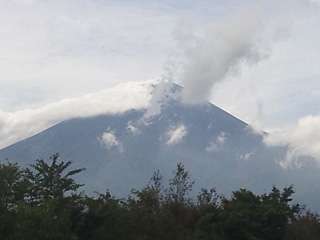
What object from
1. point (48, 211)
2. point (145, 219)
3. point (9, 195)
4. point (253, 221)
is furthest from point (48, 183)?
point (253, 221)

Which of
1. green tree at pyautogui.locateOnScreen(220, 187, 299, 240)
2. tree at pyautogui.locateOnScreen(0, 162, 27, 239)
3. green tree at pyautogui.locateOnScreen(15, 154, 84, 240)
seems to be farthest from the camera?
green tree at pyautogui.locateOnScreen(220, 187, 299, 240)

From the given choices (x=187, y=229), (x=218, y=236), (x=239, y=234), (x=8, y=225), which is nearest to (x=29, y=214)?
(x=8, y=225)

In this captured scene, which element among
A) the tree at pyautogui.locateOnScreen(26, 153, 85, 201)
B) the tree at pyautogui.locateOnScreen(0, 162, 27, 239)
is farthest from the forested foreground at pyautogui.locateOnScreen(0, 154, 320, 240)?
the tree at pyautogui.locateOnScreen(26, 153, 85, 201)

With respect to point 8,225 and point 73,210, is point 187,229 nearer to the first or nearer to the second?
point 73,210

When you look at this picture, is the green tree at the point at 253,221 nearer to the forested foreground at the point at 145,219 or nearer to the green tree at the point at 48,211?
the forested foreground at the point at 145,219

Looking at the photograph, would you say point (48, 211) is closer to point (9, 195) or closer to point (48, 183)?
point (9, 195)

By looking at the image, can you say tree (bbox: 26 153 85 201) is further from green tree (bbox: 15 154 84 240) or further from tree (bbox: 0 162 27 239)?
tree (bbox: 0 162 27 239)

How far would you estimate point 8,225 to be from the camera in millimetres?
32969

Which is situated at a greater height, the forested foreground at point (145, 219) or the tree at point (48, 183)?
the tree at point (48, 183)

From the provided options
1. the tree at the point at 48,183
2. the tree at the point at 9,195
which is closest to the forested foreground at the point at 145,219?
the tree at the point at 9,195

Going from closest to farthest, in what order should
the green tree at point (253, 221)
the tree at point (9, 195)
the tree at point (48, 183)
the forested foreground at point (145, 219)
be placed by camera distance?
the forested foreground at point (145, 219)
the tree at point (9, 195)
the green tree at point (253, 221)
the tree at point (48, 183)

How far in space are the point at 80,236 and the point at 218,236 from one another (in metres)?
9.96

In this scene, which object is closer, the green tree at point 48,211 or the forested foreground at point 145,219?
the green tree at point 48,211

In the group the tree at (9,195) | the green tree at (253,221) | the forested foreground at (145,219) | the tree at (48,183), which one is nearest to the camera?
the forested foreground at (145,219)
